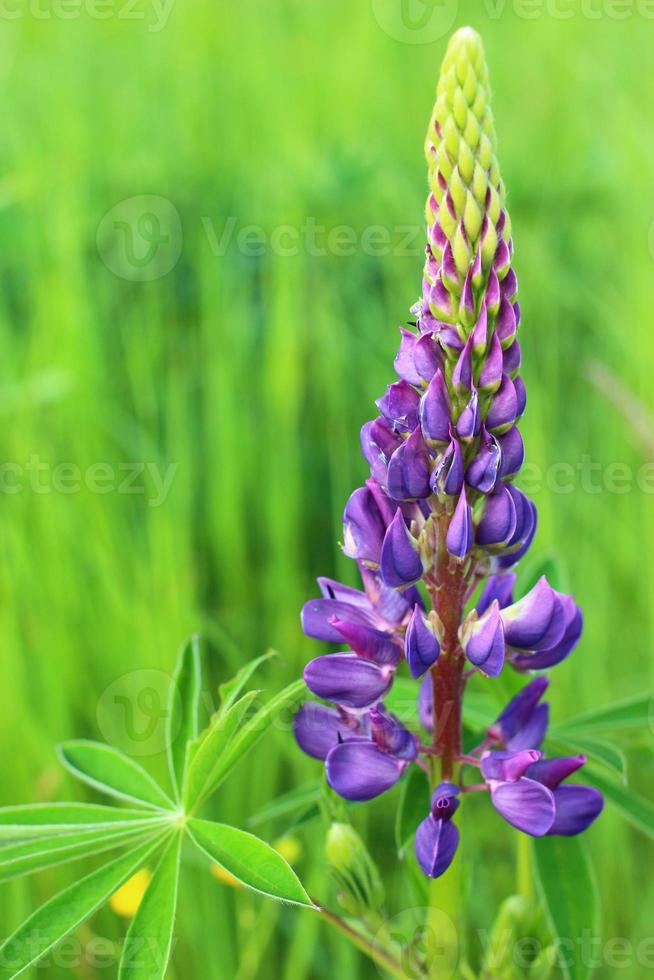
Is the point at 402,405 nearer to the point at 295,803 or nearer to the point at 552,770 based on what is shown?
the point at 552,770

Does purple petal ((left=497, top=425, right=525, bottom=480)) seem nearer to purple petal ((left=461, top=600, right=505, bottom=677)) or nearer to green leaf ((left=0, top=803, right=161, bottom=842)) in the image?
purple petal ((left=461, top=600, right=505, bottom=677))

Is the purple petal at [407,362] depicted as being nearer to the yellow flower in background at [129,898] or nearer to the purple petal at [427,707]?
the purple petal at [427,707]

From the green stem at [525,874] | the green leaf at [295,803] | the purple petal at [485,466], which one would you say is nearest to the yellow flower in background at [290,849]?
the green leaf at [295,803]

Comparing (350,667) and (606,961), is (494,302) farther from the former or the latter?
(606,961)

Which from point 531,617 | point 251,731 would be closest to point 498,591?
point 531,617

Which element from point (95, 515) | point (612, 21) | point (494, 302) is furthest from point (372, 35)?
point (494, 302)

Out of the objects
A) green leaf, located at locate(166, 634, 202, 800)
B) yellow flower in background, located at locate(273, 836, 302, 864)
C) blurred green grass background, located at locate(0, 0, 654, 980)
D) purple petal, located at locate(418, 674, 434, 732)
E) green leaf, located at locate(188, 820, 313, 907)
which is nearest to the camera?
green leaf, located at locate(188, 820, 313, 907)

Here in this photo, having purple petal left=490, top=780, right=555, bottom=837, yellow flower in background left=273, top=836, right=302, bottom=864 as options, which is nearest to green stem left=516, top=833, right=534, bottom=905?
purple petal left=490, top=780, right=555, bottom=837
